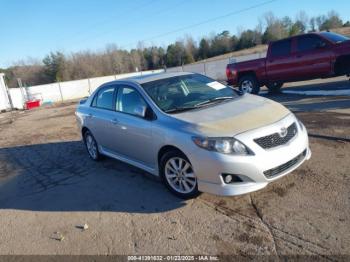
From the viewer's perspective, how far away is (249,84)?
1304 centimetres

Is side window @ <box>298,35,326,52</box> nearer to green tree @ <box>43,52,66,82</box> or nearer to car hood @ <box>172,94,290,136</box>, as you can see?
car hood @ <box>172,94,290,136</box>

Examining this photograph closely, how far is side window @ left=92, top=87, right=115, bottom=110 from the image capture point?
5.80m

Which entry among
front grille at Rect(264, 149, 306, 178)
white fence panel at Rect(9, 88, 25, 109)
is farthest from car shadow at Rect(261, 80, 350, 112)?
white fence panel at Rect(9, 88, 25, 109)

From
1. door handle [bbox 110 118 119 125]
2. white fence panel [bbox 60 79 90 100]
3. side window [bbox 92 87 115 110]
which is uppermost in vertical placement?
side window [bbox 92 87 115 110]

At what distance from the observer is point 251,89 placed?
13.0 m

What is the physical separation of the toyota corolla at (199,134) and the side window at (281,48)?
7242mm

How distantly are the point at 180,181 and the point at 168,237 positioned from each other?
916 mm

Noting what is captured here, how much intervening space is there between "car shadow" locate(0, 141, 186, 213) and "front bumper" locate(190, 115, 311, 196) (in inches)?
26.5

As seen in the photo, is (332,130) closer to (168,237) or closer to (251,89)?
(168,237)

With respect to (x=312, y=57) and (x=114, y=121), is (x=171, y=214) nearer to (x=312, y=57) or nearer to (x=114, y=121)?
(x=114, y=121)

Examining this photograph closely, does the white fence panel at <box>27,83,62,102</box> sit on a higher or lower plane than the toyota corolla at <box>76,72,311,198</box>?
lower

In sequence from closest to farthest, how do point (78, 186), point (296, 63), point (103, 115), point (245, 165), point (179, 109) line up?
point (245, 165)
point (179, 109)
point (78, 186)
point (103, 115)
point (296, 63)

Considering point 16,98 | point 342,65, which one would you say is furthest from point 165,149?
point 16,98

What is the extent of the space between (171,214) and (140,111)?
63.0 inches
